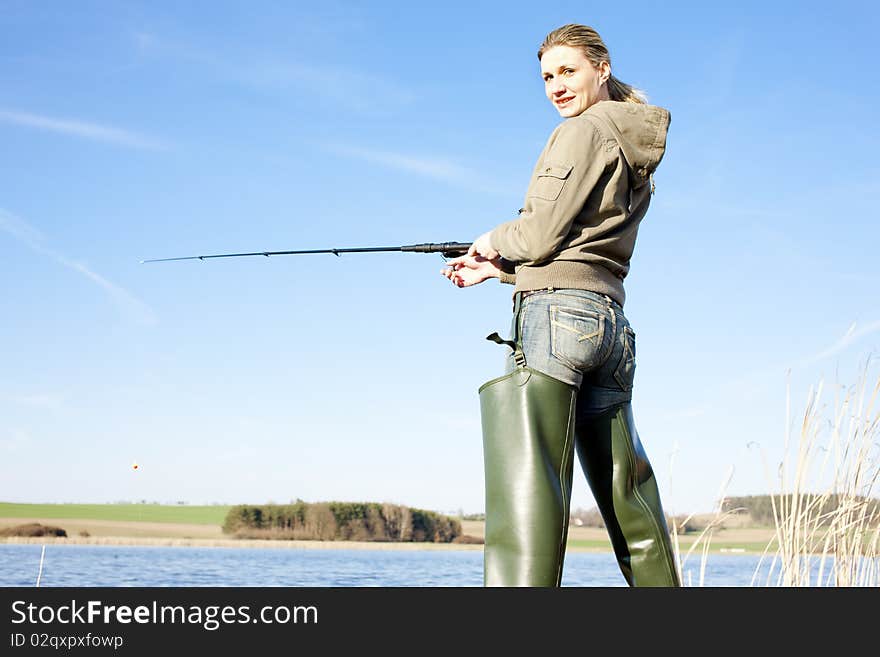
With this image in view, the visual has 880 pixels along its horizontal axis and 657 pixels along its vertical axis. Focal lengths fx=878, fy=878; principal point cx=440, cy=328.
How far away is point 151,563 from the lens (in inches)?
975

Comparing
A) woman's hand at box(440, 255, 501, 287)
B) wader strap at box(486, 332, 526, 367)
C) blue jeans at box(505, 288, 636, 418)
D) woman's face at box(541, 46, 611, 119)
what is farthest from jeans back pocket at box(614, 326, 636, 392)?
woman's face at box(541, 46, 611, 119)

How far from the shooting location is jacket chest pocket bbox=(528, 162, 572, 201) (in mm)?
2230

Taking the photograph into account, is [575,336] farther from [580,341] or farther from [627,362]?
[627,362]

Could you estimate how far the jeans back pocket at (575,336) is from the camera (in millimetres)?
2215

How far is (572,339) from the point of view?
2.22 m

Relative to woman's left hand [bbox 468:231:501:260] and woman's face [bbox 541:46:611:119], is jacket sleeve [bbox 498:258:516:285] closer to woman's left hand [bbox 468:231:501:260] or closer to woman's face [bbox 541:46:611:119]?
woman's left hand [bbox 468:231:501:260]

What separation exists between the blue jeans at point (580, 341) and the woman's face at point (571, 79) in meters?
0.57

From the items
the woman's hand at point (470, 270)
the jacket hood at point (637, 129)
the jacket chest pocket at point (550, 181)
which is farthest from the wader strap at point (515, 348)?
the jacket hood at point (637, 129)

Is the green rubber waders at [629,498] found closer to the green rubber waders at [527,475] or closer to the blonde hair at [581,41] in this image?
the green rubber waders at [527,475]
